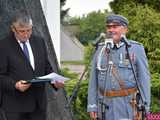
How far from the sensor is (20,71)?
6238 millimetres

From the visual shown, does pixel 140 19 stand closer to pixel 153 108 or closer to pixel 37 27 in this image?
pixel 153 108

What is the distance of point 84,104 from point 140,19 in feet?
15.3

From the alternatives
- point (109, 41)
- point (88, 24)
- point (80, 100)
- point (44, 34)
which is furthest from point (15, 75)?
point (88, 24)

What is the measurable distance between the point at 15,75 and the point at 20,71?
0.06 meters

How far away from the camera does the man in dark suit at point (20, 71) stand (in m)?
6.20

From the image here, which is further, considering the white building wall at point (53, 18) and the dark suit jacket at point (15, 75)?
the white building wall at point (53, 18)

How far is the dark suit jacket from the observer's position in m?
6.21

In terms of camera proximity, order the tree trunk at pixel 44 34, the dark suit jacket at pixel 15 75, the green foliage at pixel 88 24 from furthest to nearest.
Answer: the green foliage at pixel 88 24, the tree trunk at pixel 44 34, the dark suit jacket at pixel 15 75

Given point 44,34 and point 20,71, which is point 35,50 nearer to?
point 20,71

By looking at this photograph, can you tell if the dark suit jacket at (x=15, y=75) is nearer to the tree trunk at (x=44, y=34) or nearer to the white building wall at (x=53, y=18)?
the tree trunk at (x=44, y=34)

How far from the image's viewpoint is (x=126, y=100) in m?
6.26

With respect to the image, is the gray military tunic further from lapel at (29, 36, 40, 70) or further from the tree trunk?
the tree trunk

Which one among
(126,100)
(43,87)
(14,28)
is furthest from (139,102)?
(14,28)

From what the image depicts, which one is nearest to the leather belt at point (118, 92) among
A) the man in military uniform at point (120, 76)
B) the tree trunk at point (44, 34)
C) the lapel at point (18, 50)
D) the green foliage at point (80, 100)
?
the man in military uniform at point (120, 76)
